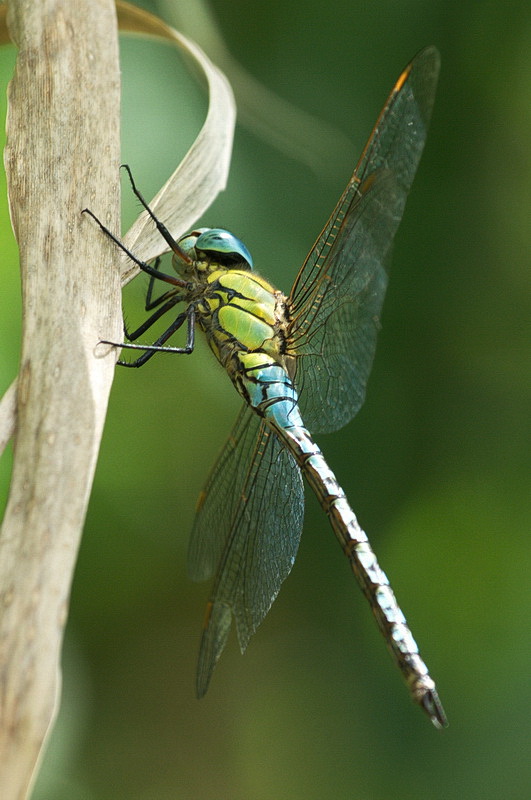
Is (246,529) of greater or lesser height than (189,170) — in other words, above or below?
below

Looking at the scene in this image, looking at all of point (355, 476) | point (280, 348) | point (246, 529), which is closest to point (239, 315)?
point (280, 348)

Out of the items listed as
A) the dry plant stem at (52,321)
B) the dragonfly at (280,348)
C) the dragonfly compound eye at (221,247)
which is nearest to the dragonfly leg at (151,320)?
the dragonfly at (280,348)

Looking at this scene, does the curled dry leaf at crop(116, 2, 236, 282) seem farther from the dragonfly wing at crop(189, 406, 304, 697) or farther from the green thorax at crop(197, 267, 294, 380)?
the dragonfly wing at crop(189, 406, 304, 697)

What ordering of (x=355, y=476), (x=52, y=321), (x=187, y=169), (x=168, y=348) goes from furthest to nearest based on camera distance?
(x=355, y=476), (x=168, y=348), (x=187, y=169), (x=52, y=321)

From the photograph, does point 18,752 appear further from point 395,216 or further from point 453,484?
point 453,484

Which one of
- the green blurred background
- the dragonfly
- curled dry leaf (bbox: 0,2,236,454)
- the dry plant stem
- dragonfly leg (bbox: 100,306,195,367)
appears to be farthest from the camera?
the green blurred background

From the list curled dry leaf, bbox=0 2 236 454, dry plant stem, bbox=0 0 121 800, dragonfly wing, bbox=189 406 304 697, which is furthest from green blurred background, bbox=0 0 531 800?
dry plant stem, bbox=0 0 121 800

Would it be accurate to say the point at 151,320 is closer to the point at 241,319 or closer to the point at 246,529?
the point at 241,319

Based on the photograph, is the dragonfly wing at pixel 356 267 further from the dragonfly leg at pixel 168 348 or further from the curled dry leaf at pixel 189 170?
the curled dry leaf at pixel 189 170
